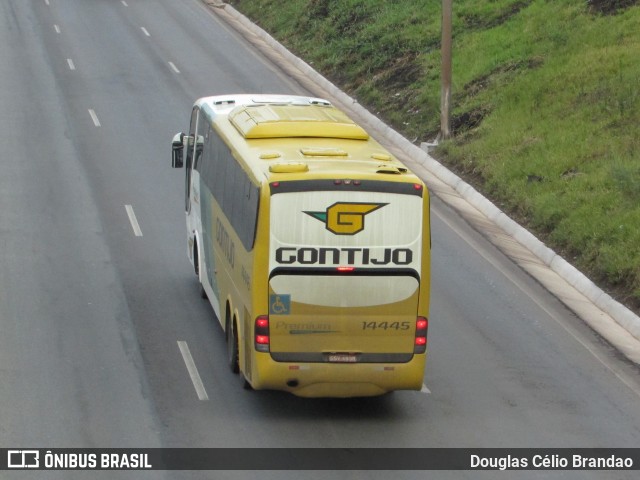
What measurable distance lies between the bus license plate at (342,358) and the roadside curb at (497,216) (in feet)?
18.8

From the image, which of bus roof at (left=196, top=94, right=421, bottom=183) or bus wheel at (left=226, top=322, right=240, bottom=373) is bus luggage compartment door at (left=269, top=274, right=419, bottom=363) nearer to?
bus roof at (left=196, top=94, right=421, bottom=183)

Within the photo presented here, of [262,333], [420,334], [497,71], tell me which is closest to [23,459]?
[262,333]

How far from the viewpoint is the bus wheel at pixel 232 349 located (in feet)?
55.0

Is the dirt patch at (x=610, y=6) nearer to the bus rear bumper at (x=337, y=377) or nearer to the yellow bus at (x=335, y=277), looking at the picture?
the yellow bus at (x=335, y=277)

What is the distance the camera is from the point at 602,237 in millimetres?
23344

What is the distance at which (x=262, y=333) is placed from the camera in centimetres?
1506

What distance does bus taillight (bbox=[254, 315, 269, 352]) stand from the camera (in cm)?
1503

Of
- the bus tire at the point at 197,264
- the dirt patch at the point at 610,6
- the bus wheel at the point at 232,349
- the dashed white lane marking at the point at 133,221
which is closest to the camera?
the bus wheel at the point at 232,349

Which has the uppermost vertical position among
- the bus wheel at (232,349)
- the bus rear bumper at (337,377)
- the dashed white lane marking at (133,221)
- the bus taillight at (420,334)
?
the bus taillight at (420,334)

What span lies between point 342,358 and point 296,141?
358cm

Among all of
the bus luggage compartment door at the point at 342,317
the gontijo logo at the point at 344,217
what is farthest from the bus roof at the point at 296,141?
the bus luggage compartment door at the point at 342,317

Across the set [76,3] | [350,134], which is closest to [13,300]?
[350,134]

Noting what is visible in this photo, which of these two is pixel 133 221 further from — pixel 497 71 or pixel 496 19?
pixel 496 19

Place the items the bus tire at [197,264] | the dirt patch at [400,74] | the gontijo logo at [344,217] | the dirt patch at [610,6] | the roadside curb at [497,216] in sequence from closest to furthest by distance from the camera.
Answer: the gontijo logo at [344,217], the roadside curb at [497,216], the bus tire at [197,264], the dirt patch at [610,6], the dirt patch at [400,74]
